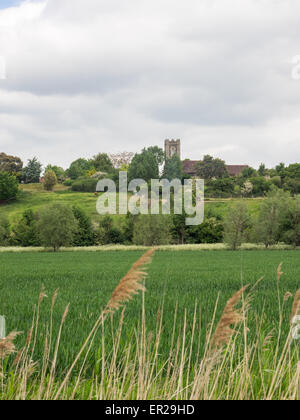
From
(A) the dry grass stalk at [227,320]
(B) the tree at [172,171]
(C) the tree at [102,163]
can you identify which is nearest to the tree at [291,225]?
(A) the dry grass stalk at [227,320]

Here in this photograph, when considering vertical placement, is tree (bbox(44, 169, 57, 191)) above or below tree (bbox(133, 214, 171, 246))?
above

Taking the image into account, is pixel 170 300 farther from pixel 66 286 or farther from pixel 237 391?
pixel 237 391

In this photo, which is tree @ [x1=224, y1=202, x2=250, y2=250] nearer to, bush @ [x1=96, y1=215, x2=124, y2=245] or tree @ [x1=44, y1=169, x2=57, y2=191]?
bush @ [x1=96, y1=215, x2=124, y2=245]

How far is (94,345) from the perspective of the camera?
646cm

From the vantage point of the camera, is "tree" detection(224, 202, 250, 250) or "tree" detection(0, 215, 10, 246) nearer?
"tree" detection(224, 202, 250, 250)

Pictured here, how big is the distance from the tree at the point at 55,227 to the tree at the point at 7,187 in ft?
115

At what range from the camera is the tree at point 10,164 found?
110 m

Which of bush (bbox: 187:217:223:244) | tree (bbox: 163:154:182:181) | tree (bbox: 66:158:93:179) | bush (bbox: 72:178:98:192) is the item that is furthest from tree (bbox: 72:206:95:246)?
tree (bbox: 66:158:93:179)

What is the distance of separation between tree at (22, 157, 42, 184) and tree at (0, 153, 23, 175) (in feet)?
6.88

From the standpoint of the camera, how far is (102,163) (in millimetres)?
129500

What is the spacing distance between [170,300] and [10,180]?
77888 mm

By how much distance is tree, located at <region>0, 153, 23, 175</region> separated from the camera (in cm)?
10956

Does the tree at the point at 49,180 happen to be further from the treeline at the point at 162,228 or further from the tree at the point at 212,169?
the treeline at the point at 162,228
